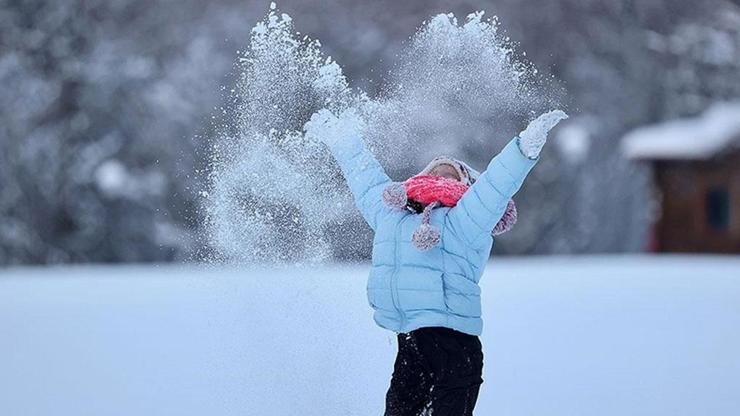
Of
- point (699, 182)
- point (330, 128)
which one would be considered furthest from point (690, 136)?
point (330, 128)

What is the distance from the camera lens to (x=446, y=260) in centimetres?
363

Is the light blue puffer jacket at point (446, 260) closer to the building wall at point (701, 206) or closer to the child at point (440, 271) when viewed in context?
the child at point (440, 271)

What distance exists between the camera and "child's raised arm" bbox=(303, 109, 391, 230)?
3938 mm

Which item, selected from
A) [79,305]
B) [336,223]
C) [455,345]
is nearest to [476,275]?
[455,345]

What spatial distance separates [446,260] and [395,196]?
0.26 meters

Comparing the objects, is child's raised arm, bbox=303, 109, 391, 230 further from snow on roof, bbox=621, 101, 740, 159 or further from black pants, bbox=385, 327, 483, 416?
snow on roof, bbox=621, 101, 740, 159

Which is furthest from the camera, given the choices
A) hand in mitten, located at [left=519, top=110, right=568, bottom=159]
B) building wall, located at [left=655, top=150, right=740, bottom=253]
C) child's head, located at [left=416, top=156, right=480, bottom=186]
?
building wall, located at [left=655, top=150, right=740, bottom=253]

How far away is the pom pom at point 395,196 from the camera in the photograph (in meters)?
3.69

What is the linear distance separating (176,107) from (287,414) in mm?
15315

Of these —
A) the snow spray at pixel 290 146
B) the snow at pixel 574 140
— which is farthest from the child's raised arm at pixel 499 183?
the snow at pixel 574 140

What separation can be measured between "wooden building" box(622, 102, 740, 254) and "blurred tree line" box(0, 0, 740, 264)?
1.52 metres

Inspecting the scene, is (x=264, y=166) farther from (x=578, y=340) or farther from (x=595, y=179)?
(x=595, y=179)

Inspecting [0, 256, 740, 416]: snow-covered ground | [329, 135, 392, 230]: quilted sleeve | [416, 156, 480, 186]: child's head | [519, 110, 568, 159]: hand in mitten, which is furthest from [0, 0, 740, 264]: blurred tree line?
[519, 110, 568, 159]: hand in mitten

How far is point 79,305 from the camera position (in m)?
9.98
